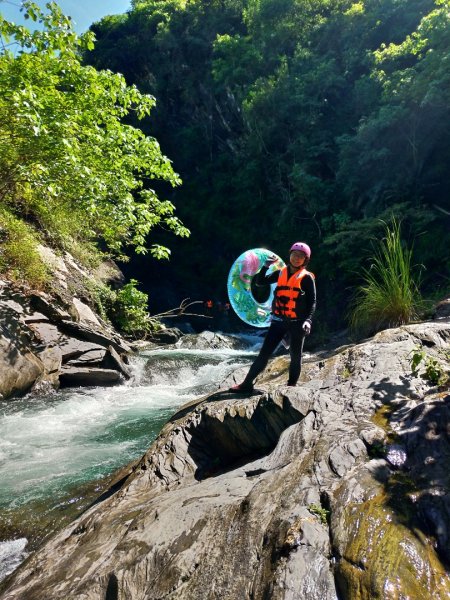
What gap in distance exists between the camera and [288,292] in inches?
147

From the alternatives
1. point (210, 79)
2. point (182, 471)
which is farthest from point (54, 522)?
point (210, 79)

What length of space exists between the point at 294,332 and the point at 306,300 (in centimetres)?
32

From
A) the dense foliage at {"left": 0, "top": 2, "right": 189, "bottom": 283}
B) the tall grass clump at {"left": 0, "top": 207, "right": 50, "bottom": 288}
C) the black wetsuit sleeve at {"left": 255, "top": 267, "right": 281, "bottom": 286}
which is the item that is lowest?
the black wetsuit sleeve at {"left": 255, "top": 267, "right": 281, "bottom": 286}

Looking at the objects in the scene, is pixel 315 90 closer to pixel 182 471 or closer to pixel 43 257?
pixel 43 257

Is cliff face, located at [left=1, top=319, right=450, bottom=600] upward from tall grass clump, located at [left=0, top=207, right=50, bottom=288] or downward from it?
downward

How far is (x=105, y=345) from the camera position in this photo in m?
8.14

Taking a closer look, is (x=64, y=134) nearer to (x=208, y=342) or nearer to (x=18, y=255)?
(x=18, y=255)

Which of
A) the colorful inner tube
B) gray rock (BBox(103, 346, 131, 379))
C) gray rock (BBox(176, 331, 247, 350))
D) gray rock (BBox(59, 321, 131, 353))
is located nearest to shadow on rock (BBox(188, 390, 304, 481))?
the colorful inner tube

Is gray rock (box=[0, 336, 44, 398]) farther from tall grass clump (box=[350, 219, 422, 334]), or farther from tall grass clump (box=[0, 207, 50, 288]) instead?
tall grass clump (box=[350, 219, 422, 334])

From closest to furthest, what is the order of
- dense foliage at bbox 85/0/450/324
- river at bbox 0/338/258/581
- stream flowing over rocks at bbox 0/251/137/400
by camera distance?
river at bbox 0/338/258/581
stream flowing over rocks at bbox 0/251/137/400
dense foliage at bbox 85/0/450/324

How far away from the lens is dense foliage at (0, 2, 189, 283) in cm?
484

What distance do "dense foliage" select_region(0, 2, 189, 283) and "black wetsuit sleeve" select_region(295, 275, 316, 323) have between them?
9.83 feet

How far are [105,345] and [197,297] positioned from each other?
14782 mm

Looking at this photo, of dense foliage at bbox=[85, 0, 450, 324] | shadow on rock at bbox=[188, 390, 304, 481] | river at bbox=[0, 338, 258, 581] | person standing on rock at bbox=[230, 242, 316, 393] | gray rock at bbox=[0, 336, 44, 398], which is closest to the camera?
shadow on rock at bbox=[188, 390, 304, 481]
